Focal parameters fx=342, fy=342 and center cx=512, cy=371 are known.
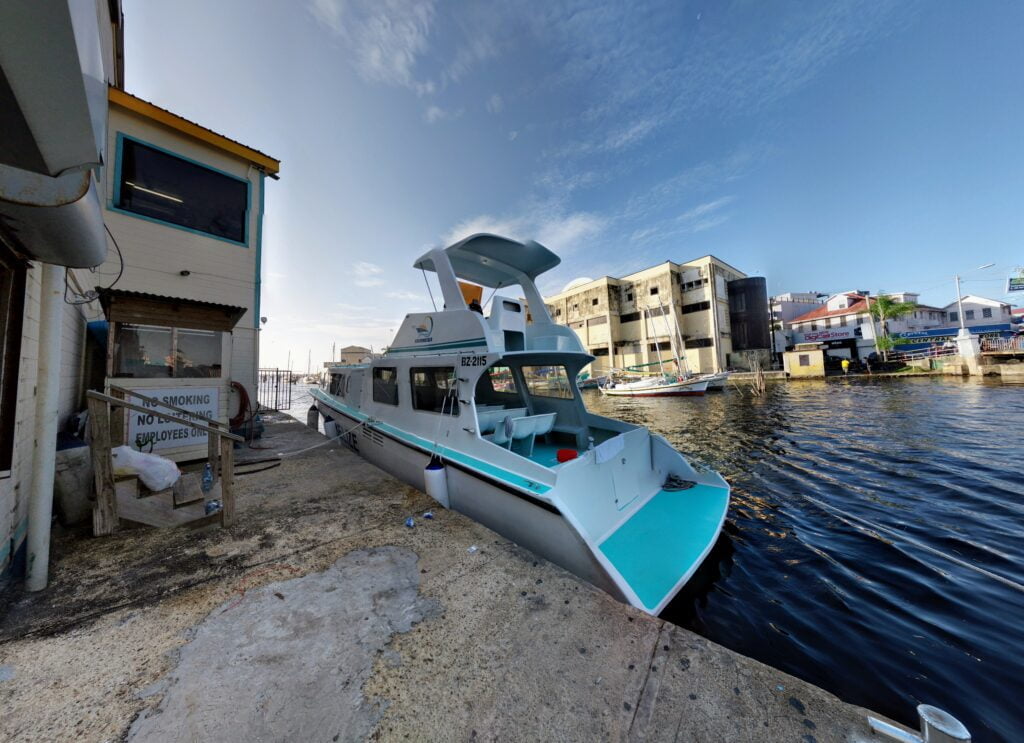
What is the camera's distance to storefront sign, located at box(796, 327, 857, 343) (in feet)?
127

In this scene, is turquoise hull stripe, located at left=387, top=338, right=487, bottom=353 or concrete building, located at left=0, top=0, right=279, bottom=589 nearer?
concrete building, located at left=0, top=0, right=279, bottom=589

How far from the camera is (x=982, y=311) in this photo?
43594mm

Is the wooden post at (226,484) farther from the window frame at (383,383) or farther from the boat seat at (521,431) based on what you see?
the boat seat at (521,431)

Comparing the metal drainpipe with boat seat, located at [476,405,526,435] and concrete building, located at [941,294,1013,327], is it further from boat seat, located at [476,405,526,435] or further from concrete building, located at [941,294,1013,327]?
concrete building, located at [941,294,1013,327]

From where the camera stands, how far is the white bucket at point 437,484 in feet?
15.2

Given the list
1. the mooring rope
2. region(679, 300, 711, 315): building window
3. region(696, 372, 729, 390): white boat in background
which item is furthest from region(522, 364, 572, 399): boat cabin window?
region(679, 300, 711, 315): building window

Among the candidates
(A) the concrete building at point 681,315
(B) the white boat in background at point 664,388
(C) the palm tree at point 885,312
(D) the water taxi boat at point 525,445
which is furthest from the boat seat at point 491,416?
(C) the palm tree at point 885,312

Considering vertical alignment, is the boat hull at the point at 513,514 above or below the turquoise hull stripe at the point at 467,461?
below

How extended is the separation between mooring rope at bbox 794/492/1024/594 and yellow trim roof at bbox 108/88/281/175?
13.9m

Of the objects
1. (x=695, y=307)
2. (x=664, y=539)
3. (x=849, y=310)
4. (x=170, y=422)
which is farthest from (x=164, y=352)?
(x=849, y=310)

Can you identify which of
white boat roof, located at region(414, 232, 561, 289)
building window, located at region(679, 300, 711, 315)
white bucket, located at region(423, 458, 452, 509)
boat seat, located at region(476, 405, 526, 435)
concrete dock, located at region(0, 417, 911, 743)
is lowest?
concrete dock, located at region(0, 417, 911, 743)

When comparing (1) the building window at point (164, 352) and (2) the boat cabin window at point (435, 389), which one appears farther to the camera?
(1) the building window at point (164, 352)

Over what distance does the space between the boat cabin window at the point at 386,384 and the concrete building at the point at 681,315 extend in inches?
1221

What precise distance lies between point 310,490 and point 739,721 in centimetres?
523
